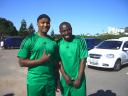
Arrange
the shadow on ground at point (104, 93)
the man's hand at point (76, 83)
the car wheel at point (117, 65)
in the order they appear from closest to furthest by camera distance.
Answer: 1. the man's hand at point (76, 83)
2. the shadow on ground at point (104, 93)
3. the car wheel at point (117, 65)

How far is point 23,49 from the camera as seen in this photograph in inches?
137

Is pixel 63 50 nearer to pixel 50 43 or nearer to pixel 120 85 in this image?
pixel 50 43

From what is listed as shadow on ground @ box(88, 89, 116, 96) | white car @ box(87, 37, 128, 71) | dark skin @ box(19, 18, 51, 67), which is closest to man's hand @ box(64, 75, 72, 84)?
dark skin @ box(19, 18, 51, 67)

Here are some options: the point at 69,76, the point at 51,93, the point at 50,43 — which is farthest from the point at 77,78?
the point at 50,43

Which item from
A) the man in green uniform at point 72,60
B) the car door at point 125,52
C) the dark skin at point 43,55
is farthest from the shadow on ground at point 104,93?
the car door at point 125,52

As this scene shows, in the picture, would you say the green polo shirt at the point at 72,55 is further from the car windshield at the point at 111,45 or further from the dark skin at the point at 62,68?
the car windshield at the point at 111,45

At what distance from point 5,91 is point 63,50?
4.37 metres

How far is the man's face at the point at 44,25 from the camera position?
3.55 meters

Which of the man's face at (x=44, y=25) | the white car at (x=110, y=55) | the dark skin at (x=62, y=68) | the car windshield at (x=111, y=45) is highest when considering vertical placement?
the man's face at (x=44, y=25)

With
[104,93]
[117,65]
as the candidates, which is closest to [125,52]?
[117,65]

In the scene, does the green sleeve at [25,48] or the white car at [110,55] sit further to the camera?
the white car at [110,55]

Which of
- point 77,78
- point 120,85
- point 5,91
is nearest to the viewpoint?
point 77,78

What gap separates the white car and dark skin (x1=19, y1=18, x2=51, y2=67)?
910 cm

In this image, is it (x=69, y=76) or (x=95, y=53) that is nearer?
(x=69, y=76)
